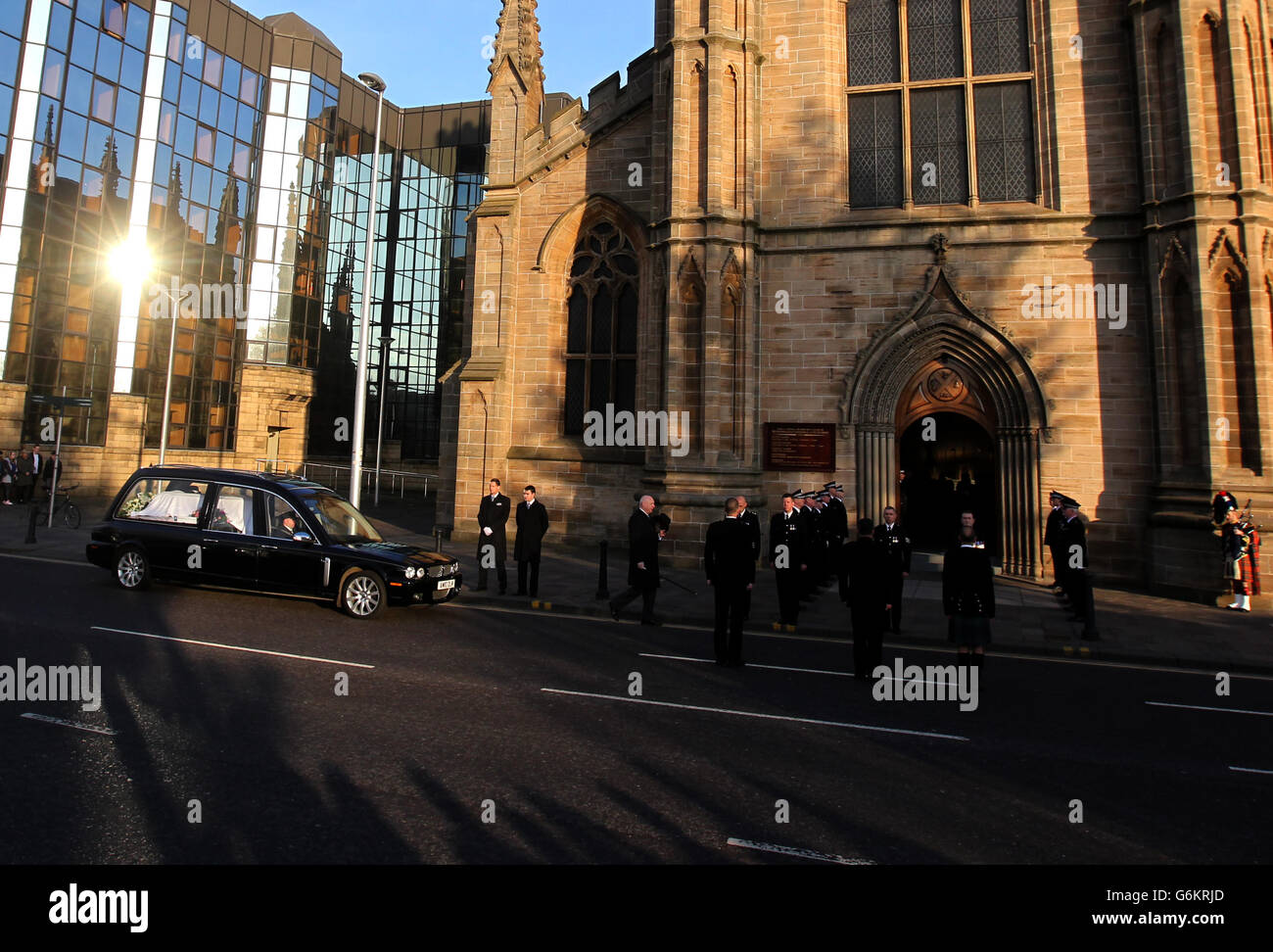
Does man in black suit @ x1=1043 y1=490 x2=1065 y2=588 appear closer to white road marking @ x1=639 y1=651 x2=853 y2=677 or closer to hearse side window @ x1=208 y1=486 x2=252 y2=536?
white road marking @ x1=639 y1=651 x2=853 y2=677

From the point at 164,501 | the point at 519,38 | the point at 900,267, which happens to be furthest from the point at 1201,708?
the point at 519,38

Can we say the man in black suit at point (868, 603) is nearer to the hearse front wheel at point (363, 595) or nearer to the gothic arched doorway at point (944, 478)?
the hearse front wheel at point (363, 595)

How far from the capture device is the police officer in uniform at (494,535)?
11.5 meters

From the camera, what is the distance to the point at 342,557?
30.1 ft

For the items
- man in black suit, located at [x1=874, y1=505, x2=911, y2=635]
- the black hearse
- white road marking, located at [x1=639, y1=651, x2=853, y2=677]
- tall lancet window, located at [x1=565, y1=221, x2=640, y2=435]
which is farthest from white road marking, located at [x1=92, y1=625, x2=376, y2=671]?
tall lancet window, located at [x1=565, y1=221, x2=640, y2=435]

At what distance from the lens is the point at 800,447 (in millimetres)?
14953

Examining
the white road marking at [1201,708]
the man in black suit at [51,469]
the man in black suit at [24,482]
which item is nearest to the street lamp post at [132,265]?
the man in black suit at [24,482]

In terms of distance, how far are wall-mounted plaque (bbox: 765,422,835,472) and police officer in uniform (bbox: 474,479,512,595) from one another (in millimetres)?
6135

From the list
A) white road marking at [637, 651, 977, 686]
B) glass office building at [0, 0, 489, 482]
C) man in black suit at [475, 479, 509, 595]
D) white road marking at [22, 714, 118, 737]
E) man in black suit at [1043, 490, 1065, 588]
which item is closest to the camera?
white road marking at [22, 714, 118, 737]

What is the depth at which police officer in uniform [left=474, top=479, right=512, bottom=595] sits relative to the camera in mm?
11531

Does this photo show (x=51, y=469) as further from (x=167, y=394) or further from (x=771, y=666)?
(x=771, y=666)

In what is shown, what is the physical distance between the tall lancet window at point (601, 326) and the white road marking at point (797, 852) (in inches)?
534

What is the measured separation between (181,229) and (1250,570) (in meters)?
40.8
